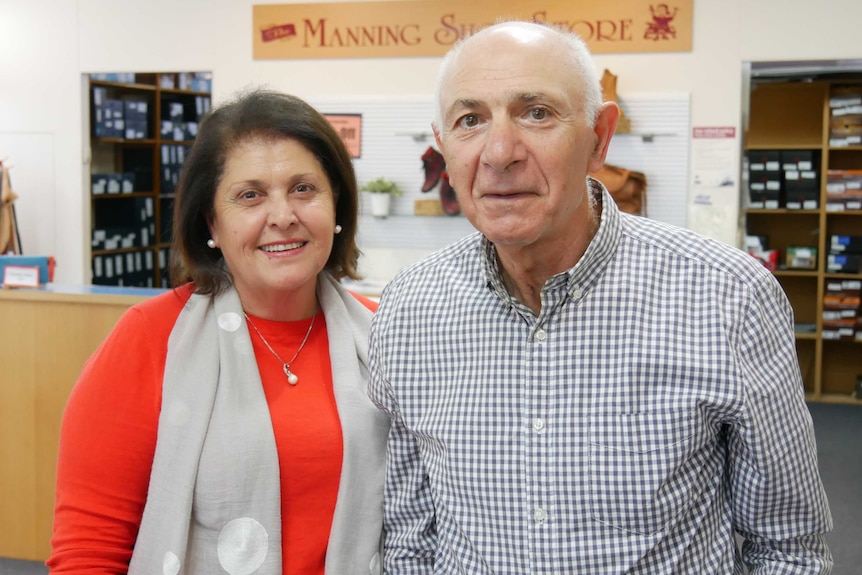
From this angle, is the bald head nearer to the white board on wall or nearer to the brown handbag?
the brown handbag

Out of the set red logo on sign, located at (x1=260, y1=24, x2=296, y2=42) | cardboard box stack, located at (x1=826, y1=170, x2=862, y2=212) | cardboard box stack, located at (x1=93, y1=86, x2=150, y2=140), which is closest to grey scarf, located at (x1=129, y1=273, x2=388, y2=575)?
red logo on sign, located at (x1=260, y1=24, x2=296, y2=42)

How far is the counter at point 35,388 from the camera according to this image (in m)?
3.95

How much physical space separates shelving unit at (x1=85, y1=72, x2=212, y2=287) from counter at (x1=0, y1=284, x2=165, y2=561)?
3.50 metres

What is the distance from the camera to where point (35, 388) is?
404 cm

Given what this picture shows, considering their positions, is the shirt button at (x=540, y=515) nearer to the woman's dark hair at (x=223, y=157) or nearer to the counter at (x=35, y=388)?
the woman's dark hair at (x=223, y=157)

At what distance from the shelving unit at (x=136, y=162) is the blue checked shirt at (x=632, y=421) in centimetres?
649

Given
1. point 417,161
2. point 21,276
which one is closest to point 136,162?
point 417,161

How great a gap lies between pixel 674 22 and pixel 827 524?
440cm

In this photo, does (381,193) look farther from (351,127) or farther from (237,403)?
(237,403)

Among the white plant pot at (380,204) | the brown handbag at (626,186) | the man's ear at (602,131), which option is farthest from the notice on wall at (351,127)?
Result: the man's ear at (602,131)

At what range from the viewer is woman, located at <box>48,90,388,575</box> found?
5.57 feet

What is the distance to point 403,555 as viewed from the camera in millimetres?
1762

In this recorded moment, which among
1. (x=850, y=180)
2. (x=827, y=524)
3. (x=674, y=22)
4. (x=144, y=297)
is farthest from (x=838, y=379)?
(x=827, y=524)

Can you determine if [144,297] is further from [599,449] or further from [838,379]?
[838,379]
